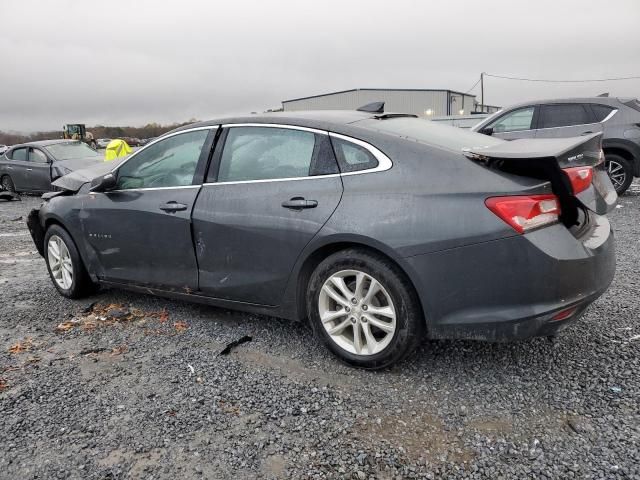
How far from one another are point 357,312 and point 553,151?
1.34 meters

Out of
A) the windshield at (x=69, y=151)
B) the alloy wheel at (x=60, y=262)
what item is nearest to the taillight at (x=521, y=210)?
the alloy wheel at (x=60, y=262)

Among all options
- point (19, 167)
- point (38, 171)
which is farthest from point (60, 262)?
point (19, 167)

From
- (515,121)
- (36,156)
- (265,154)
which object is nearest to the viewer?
(265,154)

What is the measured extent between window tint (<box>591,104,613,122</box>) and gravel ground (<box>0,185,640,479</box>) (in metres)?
5.84

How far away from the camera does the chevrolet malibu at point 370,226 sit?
244 centimetres

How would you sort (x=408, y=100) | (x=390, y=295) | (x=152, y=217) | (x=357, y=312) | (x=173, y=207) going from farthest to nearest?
(x=408, y=100), (x=152, y=217), (x=173, y=207), (x=357, y=312), (x=390, y=295)

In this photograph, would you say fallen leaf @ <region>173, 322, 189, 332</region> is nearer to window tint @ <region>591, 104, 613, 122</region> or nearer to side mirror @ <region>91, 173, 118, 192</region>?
side mirror @ <region>91, 173, 118, 192</region>

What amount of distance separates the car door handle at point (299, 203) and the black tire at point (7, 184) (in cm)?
1372

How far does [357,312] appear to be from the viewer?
2842 mm

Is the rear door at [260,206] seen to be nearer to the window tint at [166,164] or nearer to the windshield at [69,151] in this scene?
the window tint at [166,164]

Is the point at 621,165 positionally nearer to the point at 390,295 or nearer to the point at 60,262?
the point at 390,295

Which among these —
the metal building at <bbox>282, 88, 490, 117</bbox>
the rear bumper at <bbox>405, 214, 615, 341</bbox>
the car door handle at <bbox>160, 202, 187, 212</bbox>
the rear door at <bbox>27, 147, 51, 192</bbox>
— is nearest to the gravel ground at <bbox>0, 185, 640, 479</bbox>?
the rear bumper at <bbox>405, 214, 615, 341</bbox>

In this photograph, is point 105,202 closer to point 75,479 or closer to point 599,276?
point 75,479

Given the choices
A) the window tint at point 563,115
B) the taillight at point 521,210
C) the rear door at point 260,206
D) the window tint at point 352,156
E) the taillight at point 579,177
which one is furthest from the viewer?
the window tint at point 563,115
